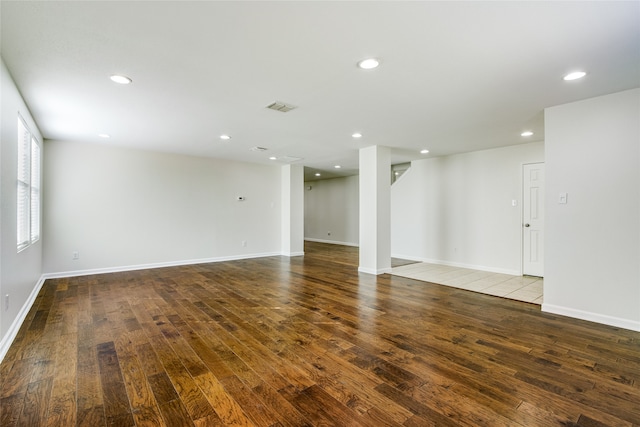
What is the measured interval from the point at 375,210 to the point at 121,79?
4168 mm

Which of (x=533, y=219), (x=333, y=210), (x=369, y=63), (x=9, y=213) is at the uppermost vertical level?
→ (x=369, y=63)

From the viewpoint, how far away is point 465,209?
6.32 meters

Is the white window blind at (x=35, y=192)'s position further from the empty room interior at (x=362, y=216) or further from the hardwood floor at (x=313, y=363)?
the hardwood floor at (x=313, y=363)

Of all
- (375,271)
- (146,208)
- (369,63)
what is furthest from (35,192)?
(375,271)

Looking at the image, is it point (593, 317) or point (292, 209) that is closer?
point (593, 317)

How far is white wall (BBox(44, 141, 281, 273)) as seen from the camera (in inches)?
208

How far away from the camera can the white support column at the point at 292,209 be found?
7949 millimetres

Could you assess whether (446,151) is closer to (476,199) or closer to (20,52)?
(476,199)

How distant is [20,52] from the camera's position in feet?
7.51

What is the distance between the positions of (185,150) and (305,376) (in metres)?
5.28

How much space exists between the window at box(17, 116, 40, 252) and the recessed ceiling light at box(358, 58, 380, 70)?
11.9 ft

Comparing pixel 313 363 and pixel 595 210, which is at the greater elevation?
pixel 595 210

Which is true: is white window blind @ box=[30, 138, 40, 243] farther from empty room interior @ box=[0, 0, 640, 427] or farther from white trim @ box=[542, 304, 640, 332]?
white trim @ box=[542, 304, 640, 332]

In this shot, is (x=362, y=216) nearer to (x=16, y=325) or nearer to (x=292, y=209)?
(x=292, y=209)
